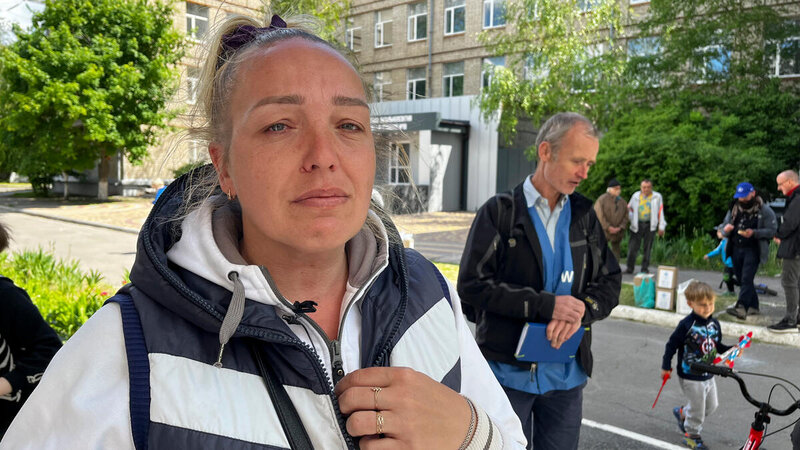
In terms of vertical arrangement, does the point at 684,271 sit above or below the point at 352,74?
below

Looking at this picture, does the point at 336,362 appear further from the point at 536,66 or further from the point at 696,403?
the point at 536,66

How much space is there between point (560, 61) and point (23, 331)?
1684 centimetres

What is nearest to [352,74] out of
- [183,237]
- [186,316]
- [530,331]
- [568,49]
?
[183,237]

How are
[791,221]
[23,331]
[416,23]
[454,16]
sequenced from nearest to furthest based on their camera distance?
[23,331] → [791,221] → [454,16] → [416,23]

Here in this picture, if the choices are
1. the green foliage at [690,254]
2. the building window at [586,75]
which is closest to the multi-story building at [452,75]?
the building window at [586,75]

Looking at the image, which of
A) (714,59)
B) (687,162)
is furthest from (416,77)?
(687,162)

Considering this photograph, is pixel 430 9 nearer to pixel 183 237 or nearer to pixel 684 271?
pixel 684 271

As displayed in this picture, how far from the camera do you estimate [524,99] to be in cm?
1806

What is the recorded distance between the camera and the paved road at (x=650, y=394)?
4.75 metres

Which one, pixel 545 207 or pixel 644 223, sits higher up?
pixel 545 207

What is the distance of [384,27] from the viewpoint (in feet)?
107

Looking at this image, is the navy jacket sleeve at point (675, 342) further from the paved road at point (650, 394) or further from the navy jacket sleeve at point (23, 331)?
the navy jacket sleeve at point (23, 331)

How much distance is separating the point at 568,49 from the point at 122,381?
17.7 metres

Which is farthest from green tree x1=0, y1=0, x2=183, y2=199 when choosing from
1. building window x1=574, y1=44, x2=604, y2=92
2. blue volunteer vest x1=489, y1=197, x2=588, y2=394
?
blue volunteer vest x1=489, y1=197, x2=588, y2=394
